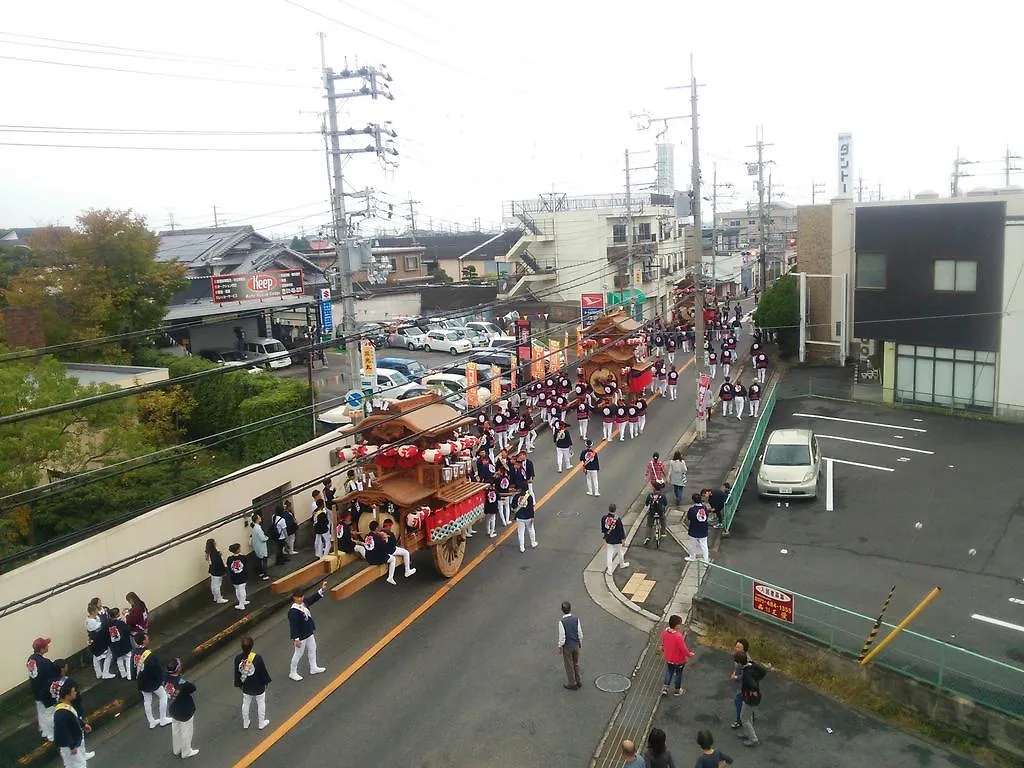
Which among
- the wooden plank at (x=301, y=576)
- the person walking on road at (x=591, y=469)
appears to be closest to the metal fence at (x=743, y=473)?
the person walking on road at (x=591, y=469)

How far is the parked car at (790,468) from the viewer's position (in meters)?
18.5

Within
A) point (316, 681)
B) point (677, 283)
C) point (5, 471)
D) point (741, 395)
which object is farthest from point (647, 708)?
point (677, 283)

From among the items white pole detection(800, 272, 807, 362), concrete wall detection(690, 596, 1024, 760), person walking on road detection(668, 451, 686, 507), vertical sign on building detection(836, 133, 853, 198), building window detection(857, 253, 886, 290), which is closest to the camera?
concrete wall detection(690, 596, 1024, 760)

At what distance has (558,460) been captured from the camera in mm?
22703

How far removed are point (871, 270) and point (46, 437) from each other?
2569 cm

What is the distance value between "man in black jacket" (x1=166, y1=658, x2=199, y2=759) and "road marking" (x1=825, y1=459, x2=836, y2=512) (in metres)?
13.8

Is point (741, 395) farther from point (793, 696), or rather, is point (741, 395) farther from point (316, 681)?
point (316, 681)

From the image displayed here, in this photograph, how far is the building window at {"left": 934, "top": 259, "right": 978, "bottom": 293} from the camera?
2509 centimetres

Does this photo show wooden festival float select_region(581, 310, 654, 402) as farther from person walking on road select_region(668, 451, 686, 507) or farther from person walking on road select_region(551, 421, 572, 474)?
person walking on road select_region(668, 451, 686, 507)

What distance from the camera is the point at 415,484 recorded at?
14.7 meters

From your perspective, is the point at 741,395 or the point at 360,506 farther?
the point at 741,395

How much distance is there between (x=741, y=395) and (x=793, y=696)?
58.1 feet

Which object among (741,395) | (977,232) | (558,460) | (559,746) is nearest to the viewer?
(559,746)

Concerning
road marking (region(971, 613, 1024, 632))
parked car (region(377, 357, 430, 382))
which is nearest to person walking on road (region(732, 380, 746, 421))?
parked car (region(377, 357, 430, 382))
